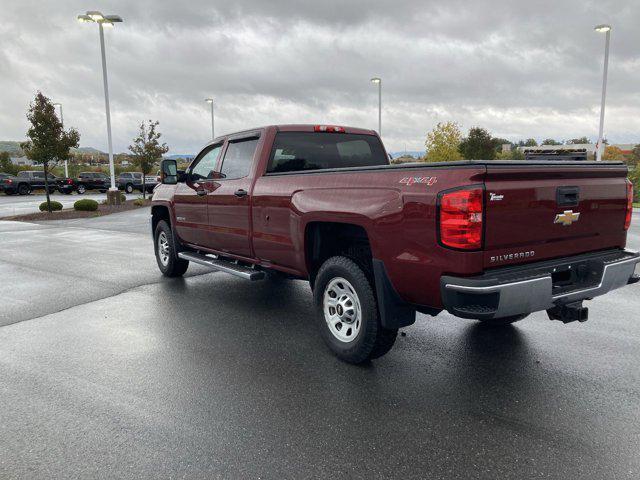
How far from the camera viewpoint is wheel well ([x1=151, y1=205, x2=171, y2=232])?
753cm

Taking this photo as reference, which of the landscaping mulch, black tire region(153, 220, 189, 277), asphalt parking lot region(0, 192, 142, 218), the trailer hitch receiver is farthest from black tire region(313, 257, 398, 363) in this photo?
asphalt parking lot region(0, 192, 142, 218)

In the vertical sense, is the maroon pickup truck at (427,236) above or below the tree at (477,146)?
below

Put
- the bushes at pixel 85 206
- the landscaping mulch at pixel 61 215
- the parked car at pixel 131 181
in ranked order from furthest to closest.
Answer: the parked car at pixel 131 181 < the bushes at pixel 85 206 < the landscaping mulch at pixel 61 215

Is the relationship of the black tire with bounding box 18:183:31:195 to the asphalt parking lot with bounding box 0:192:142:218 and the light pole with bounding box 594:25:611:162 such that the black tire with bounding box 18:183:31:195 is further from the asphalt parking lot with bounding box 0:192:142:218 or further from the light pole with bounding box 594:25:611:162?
the light pole with bounding box 594:25:611:162

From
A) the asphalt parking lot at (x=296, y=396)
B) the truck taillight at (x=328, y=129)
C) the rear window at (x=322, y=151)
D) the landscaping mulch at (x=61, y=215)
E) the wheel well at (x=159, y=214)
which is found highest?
the truck taillight at (x=328, y=129)

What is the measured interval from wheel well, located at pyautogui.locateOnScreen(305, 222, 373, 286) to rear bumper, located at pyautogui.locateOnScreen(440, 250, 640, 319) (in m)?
1.06

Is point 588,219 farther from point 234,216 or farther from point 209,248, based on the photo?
point 209,248

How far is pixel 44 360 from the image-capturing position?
4.16 meters

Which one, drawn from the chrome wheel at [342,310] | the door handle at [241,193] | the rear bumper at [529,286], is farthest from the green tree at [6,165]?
the rear bumper at [529,286]

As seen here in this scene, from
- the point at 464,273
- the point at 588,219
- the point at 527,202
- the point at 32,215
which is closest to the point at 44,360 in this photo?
the point at 464,273

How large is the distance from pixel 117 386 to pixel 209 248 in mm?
2862

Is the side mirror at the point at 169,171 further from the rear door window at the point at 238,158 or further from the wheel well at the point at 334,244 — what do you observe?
the wheel well at the point at 334,244

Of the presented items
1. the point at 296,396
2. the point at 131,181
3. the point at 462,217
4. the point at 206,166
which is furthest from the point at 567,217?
the point at 131,181

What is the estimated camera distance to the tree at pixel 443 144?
38331 mm
